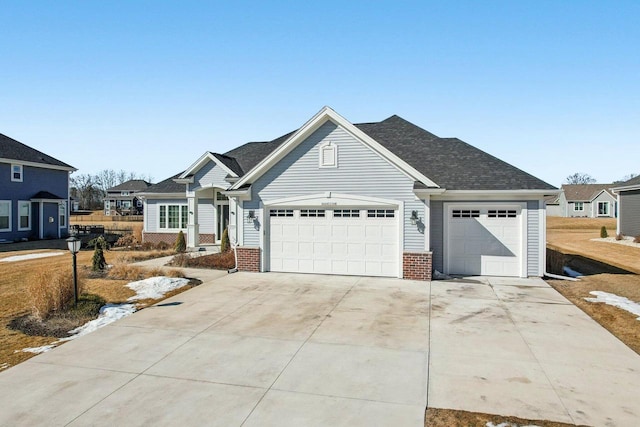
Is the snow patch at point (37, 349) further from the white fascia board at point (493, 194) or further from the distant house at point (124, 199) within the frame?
the distant house at point (124, 199)

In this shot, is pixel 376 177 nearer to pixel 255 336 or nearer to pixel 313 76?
pixel 313 76

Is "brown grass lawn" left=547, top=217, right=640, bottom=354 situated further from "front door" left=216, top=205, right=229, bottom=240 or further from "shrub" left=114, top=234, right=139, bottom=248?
"shrub" left=114, top=234, right=139, bottom=248

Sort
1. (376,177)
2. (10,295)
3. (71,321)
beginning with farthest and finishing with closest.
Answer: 1. (376,177)
2. (10,295)
3. (71,321)

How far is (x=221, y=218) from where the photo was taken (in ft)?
75.2

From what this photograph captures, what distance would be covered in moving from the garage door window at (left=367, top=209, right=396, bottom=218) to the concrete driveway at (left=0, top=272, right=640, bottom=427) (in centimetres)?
421

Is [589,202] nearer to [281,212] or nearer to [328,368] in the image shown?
[281,212]

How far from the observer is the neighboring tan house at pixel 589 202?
189ft

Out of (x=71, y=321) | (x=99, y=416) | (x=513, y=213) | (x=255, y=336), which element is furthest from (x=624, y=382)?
(x=71, y=321)

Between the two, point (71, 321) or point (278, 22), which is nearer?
point (71, 321)

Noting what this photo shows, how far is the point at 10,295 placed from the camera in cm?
1116

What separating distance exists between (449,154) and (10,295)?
626 inches

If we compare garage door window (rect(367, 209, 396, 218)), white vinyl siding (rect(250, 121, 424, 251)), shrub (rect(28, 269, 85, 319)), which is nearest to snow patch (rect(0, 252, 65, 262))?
shrub (rect(28, 269, 85, 319))

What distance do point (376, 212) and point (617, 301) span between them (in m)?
7.24

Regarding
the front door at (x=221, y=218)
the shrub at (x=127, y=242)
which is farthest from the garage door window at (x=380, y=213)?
the shrub at (x=127, y=242)
